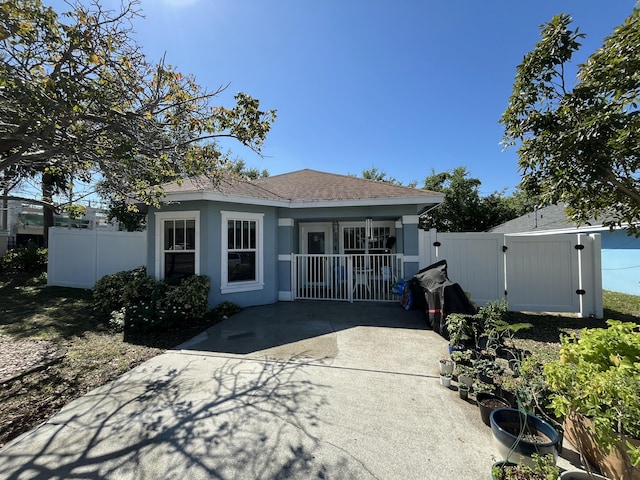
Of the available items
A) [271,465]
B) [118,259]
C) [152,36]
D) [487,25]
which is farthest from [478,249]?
[118,259]

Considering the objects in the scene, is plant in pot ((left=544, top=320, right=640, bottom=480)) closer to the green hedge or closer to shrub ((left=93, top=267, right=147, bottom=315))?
the green hedge

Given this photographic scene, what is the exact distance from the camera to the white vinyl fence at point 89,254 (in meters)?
10.4

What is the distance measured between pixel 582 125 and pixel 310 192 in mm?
6483

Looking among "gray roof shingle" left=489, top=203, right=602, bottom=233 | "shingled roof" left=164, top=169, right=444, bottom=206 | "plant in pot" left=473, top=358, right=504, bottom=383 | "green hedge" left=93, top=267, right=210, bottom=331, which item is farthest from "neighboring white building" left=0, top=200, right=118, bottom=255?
"gray roof shingle" left=489, top=203, right=602, bottom=233

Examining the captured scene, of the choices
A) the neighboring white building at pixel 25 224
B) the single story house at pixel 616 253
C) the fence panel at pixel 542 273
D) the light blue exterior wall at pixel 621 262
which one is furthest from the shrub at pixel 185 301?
the light blue exterior wall at pixel 621 262

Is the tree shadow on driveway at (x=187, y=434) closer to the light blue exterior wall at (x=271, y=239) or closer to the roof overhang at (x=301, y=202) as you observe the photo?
the light blue exterior wall at (x=271, y=239)

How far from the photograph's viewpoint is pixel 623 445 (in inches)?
74.9

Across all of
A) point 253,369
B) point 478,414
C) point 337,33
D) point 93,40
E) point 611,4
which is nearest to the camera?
point 478,414

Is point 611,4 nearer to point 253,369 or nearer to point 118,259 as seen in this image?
point 253,369

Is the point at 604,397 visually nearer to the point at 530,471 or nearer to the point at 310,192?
the point at 530,471

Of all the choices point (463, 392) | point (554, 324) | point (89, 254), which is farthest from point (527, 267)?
point (89, 254)

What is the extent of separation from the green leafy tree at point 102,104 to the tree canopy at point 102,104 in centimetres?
1

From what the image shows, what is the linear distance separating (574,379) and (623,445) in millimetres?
421

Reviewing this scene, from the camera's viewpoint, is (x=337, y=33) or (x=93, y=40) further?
(x=337, y=33)
